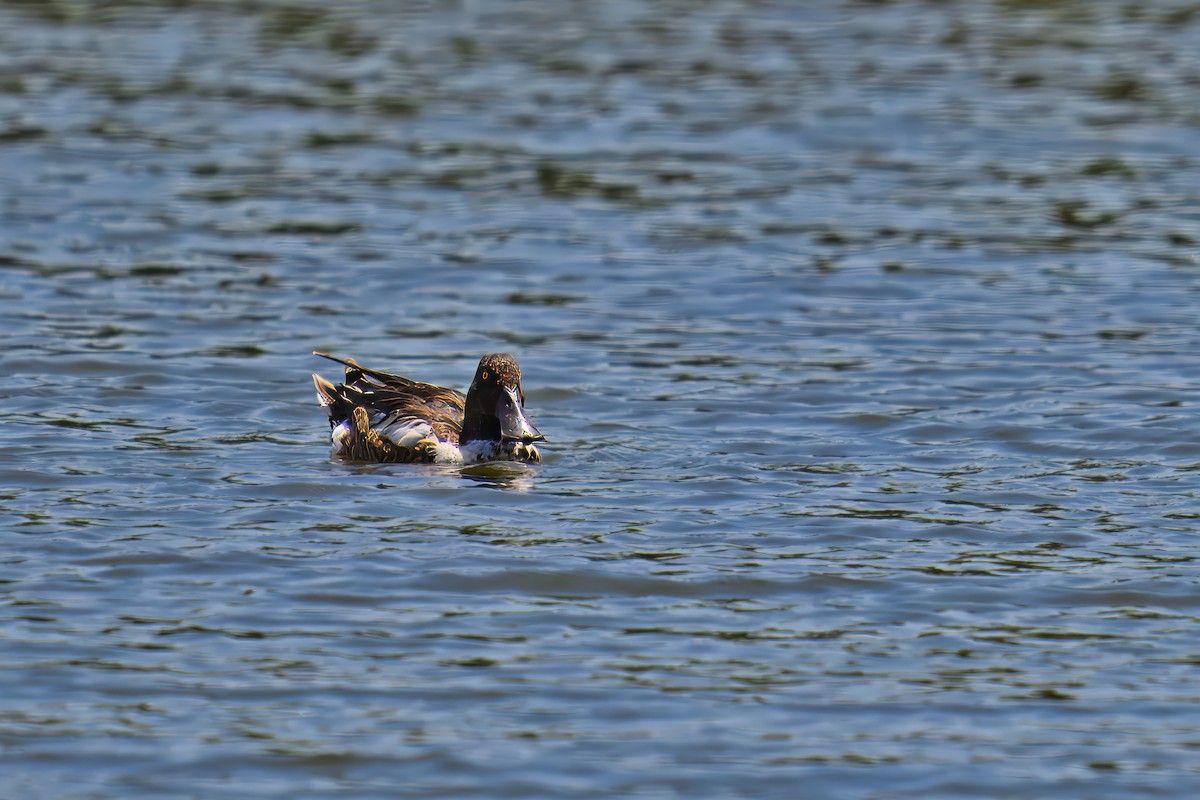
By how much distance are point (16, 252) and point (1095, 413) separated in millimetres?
8252

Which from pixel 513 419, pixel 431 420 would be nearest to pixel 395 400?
pixel 431 420

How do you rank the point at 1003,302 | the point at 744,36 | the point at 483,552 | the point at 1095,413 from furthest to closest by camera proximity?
the point at 744,36 → the point at 1003,302 → the point at 1095,413 → the point at 483,552

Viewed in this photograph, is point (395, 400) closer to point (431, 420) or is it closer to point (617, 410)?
point (431, 420)

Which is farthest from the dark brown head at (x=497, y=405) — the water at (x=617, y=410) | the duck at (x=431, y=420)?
the water at (x=617, y=410)

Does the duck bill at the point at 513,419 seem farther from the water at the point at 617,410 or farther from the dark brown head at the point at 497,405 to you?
the water at the point at 617,410

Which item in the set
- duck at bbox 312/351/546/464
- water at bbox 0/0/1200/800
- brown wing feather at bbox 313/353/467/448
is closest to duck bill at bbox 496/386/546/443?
duck at bbox 312/351/546/464

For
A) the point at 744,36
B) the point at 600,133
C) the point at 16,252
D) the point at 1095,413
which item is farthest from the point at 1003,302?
the point at 744,36

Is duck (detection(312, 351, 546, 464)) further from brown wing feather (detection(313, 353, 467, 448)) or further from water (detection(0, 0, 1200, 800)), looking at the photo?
water (detection(0, 0, 1200, 800))

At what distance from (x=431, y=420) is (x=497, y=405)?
1.76ft

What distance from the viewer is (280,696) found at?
275 inches

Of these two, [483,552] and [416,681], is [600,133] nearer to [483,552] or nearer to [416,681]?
[483,552]

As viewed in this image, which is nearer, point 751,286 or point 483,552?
point 483,552

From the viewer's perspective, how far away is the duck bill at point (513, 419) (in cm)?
1015

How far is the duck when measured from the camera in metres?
10.3
